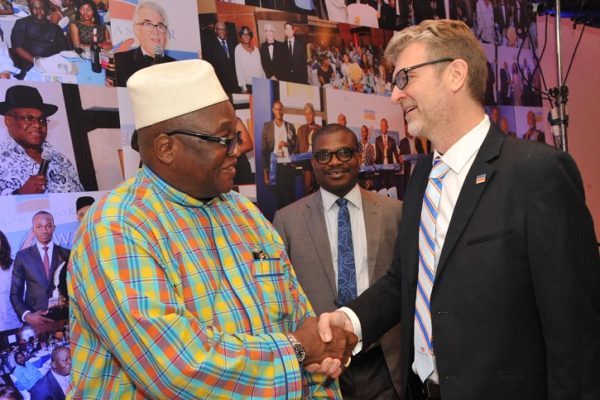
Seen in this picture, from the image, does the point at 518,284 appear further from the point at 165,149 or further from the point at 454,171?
the point at 165,149

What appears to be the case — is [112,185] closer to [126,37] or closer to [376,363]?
[126,37]

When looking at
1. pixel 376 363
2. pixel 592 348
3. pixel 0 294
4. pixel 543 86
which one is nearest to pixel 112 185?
pixel 0 294

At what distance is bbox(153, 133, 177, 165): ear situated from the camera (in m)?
1.88

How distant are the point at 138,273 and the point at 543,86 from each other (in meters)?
5.83

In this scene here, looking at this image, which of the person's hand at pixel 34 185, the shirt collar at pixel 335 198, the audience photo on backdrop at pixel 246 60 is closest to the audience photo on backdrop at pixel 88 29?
the person's hand at pixel 34 185

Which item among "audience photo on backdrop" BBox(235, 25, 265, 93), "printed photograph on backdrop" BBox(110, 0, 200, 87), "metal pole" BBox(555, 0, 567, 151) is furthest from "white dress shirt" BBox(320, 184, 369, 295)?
"metal pole" BBox(555, 0, 567, 151)

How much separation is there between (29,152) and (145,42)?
862mm

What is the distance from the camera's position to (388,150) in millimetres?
4766

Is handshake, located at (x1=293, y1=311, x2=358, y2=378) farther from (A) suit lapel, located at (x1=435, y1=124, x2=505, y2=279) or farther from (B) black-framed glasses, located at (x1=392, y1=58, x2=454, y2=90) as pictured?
(B) black-framed glasses, located at (x1=392, y1=58, x2=454, y2=90)

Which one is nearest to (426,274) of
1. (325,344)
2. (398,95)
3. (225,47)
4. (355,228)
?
(325,344)

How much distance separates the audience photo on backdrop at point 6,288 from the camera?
264 cm

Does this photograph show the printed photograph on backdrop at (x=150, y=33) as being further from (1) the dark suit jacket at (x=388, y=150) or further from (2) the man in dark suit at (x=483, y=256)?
(1) the dark suit jacket at (x=388, y=150)

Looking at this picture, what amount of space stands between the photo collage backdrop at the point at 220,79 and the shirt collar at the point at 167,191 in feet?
3.62

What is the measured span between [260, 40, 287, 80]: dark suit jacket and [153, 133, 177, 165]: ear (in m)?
2.13
